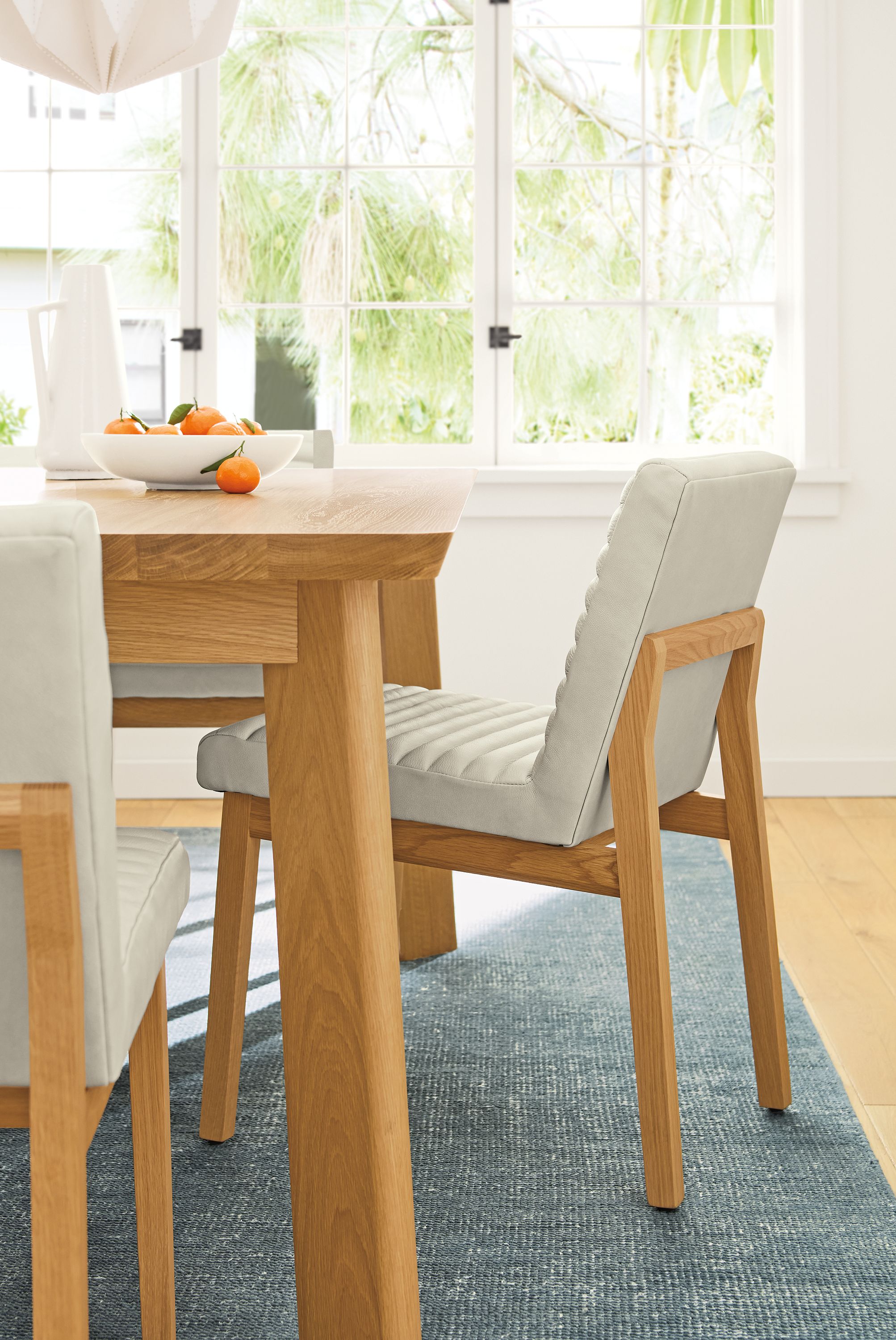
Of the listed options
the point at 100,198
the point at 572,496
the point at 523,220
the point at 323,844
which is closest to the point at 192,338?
the point at 100,198

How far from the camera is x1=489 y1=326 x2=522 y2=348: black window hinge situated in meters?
3.48

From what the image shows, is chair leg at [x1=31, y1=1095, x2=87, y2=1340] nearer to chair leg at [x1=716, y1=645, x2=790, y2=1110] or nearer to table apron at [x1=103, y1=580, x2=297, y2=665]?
table apron at [x1=103, y1=580, x2=297, y2=665]

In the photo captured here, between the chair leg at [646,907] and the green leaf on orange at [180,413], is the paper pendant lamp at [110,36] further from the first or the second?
the chair leg at [646,907]

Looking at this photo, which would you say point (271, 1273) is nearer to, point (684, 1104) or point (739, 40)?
point (684, 1104)

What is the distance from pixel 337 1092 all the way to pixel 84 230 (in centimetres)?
293

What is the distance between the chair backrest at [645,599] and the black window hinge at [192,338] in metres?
2.28

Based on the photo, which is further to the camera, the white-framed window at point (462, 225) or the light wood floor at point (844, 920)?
the white-framed window at point (462, 225)

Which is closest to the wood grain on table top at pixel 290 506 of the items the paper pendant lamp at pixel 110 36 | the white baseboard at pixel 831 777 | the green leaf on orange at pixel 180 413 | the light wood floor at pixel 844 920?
the green leaf on orange at pixel 180 413

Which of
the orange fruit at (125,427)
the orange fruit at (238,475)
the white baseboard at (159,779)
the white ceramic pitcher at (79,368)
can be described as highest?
the white ceramic pitcher at (79,368)

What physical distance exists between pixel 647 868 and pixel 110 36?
4.09ft

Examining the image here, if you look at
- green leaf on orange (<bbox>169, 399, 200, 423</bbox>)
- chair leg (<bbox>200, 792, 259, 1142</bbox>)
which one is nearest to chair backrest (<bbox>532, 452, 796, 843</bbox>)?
chair leg (<bbox>200, 792, 259, 1142</bbox>)

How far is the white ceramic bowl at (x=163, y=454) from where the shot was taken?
1673 mm

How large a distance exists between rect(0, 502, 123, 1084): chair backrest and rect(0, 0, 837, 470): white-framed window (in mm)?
2715

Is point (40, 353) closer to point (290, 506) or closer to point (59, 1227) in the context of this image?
point (290, 506)
